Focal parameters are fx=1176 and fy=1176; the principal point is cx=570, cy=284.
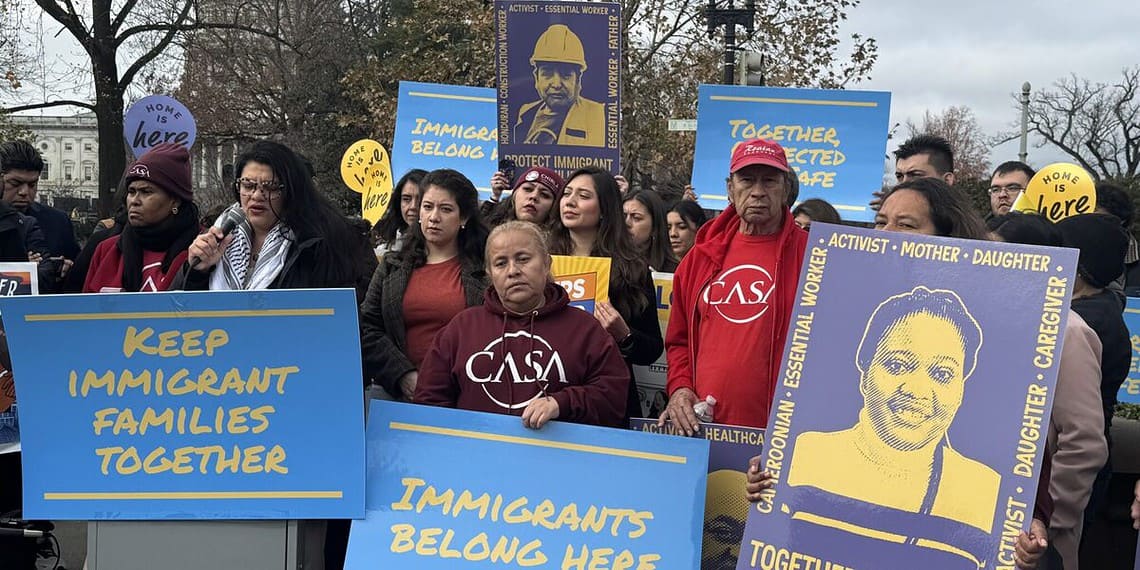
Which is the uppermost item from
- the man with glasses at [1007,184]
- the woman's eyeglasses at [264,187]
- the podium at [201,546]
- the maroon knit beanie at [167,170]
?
the man with glasses at [1007,184]

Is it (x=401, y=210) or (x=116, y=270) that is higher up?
(x=401, y=210)

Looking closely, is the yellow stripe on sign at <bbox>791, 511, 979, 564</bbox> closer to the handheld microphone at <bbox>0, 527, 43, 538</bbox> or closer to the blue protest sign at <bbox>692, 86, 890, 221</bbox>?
the handheld microphone at <bbox>0, 527, 43, 538</bbox>

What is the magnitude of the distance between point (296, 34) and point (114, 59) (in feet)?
Answer: 25.2

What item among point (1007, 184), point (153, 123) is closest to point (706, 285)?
point (1007, 184)

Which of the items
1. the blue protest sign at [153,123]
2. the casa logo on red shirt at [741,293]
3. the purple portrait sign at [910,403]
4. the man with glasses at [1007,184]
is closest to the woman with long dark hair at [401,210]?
the casa logo on red shirt at [741,293]

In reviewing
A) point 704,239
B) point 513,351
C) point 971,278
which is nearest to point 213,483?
point 513,351

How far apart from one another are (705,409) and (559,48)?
2.80 meters

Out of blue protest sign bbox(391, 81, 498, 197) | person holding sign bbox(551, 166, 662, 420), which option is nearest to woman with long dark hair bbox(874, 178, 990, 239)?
person holding sign bbox(551, 166, 662, 420)

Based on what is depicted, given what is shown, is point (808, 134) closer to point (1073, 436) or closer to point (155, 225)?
point (155, 225)

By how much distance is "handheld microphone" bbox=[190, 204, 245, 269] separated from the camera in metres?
4.30

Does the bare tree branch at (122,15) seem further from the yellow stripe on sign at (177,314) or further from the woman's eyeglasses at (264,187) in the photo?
the yellow stripe on sign at (177,314)

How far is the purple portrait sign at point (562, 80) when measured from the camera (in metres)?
6.11

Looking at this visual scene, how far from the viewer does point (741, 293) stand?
3971 mm

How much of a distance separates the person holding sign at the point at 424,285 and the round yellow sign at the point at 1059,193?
141 inches
